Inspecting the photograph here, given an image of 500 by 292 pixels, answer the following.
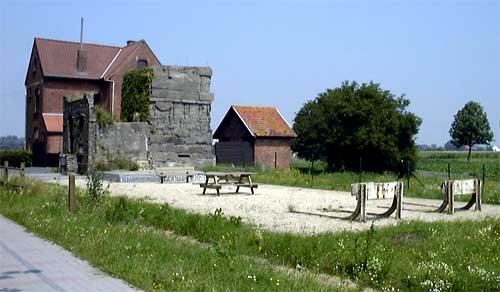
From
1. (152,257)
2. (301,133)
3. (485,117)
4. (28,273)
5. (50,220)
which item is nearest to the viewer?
(28,273)

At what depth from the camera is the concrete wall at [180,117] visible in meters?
33.0

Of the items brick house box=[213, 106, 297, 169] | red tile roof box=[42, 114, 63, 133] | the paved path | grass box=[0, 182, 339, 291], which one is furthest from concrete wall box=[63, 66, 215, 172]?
the paved path

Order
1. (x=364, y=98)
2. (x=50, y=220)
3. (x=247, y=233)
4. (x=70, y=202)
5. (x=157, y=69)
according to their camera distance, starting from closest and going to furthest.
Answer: (x=247, y=233) → (x=50, y=220) → (x=70, y=202) → (x=157, y=69) → (x=364, y=98)

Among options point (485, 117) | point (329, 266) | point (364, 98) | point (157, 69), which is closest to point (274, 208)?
point (329, 266)

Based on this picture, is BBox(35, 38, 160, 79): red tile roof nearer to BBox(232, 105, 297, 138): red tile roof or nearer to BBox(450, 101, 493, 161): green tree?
BBox(232, 105, 297, 138): red tile roof

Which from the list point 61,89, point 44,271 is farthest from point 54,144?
point 44,271

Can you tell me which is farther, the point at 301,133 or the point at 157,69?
the point at 301,133

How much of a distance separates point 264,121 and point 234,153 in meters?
4.59

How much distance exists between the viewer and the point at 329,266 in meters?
8.07

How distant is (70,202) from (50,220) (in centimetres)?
156

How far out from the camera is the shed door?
157ft

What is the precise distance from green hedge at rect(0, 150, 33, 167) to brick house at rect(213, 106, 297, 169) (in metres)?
15.5

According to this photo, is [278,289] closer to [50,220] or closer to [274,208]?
[50,220]

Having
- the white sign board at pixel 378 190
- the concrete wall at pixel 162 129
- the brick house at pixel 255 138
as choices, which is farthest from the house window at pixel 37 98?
the white sign board at pixel 378 190
